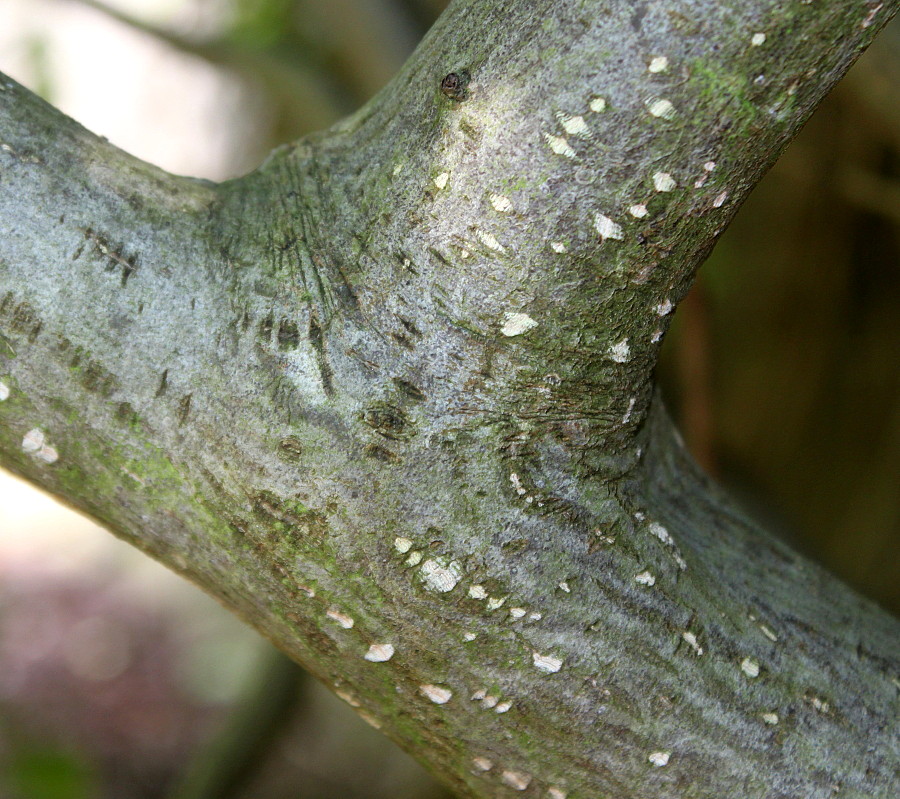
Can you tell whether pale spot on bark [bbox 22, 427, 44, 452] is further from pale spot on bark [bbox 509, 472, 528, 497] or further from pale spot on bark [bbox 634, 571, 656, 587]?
pale spot on bark [bbox 634, 571, 656, 587]

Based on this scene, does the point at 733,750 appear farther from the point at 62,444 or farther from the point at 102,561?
the point at 102,561

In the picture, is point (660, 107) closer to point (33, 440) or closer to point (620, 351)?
point (620, 351)

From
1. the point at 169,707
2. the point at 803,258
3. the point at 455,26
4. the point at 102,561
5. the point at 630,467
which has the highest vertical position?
the point at 803,258

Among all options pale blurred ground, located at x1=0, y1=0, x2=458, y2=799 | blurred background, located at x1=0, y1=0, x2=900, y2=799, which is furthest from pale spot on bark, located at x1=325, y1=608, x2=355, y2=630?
pale blurred ground, located at x1=0, y1=0, x2=458, y2=799

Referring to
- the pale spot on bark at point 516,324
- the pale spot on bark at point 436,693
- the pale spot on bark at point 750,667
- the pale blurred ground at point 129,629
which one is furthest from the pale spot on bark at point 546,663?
the pale blurred ground at point 129,629

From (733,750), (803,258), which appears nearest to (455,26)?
(733,750)
